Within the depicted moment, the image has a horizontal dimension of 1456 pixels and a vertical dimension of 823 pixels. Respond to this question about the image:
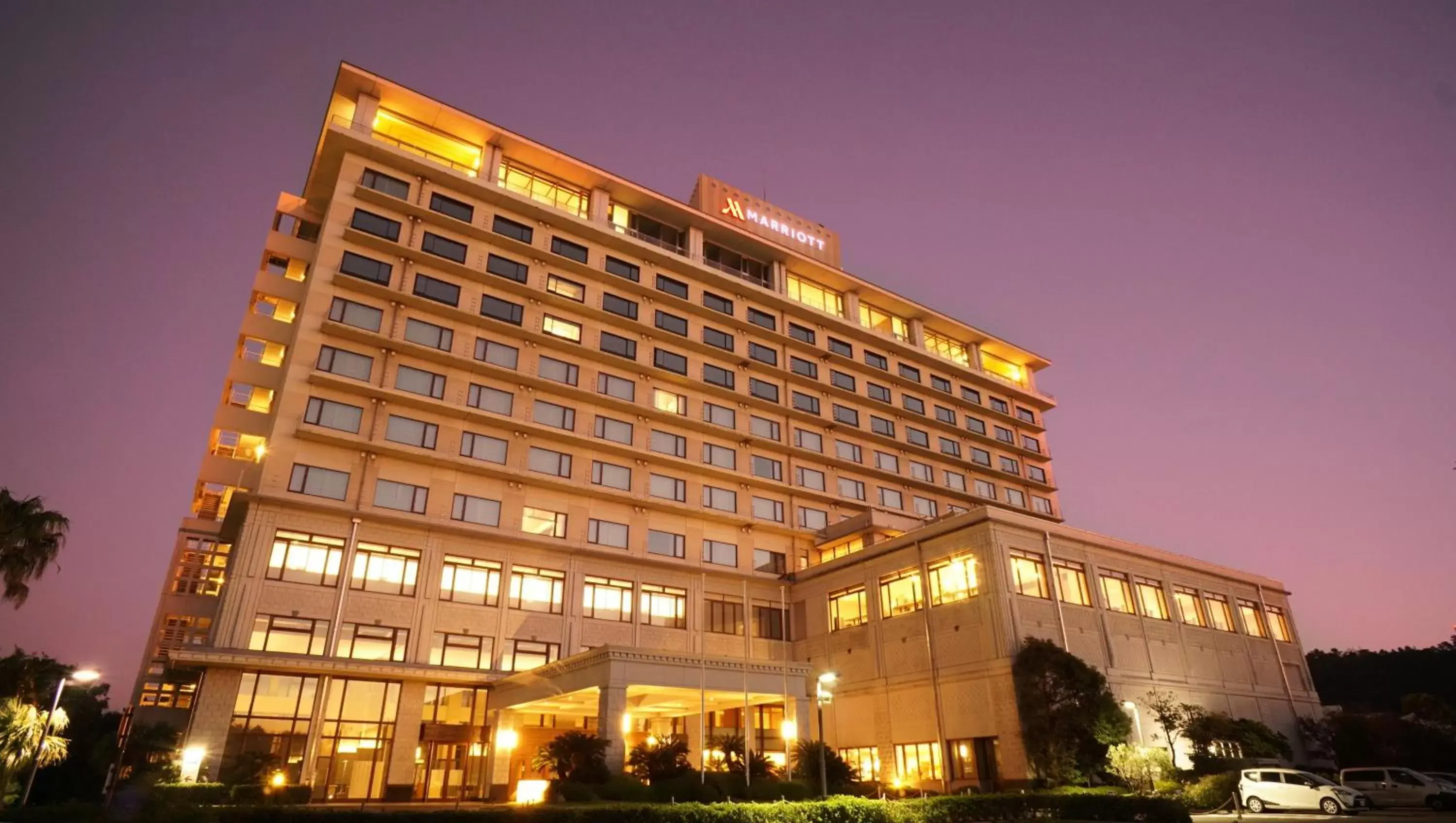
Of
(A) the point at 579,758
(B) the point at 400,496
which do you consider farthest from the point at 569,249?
(A) the point at 579,758

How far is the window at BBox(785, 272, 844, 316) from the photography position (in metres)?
74.0

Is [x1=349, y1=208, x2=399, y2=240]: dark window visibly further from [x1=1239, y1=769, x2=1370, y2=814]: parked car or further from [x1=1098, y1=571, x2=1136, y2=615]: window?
[x1=1239, y1=769, x2=1370, y2=814]: parked car

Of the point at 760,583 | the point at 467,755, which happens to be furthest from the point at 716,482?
the point at 467,755

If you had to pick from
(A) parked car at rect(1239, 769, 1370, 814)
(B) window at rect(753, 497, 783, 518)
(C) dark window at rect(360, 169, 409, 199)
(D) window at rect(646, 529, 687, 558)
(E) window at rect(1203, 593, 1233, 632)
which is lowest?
(A) parked car at rect(1239, 769, 1370, 814)

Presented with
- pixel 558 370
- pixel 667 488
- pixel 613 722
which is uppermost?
pixel 558 370

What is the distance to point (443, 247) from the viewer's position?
181ft

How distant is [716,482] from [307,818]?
39.9m

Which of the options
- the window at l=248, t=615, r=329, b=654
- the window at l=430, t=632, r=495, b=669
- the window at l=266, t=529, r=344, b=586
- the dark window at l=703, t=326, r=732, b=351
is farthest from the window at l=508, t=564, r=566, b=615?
the dark window at l=703, t=326, r=732, b=351

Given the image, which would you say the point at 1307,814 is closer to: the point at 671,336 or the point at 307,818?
the point at 307,818

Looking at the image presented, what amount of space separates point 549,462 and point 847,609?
870 inches

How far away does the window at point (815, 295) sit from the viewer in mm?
74000

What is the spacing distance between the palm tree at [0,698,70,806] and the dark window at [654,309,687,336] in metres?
42.3

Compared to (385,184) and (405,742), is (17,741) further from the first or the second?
(385,184)

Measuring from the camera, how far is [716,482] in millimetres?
60781
